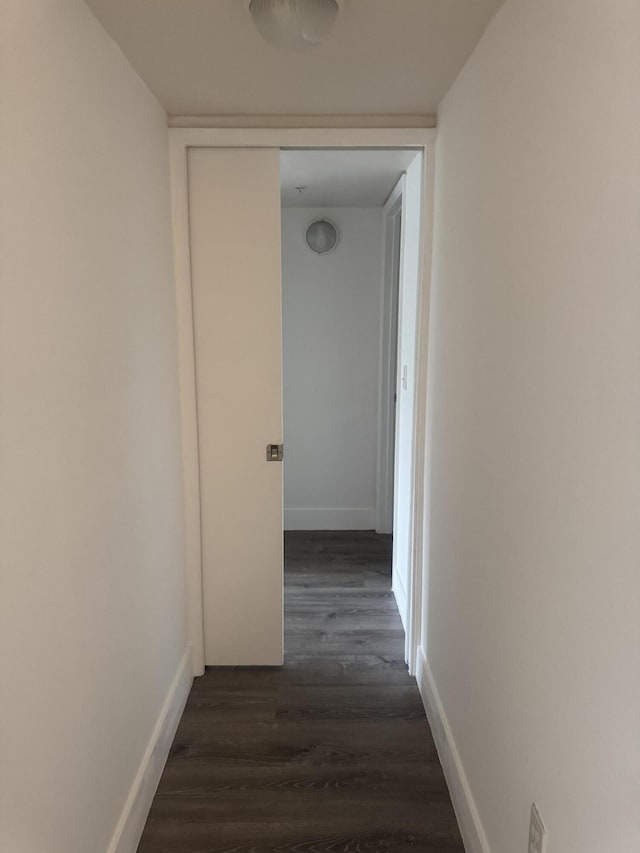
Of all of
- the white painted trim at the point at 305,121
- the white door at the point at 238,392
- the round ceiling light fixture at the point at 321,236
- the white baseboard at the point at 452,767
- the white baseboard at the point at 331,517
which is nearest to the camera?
the white baseboard at the point at 452,767

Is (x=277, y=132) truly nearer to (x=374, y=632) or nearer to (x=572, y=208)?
(x=572, y=208)

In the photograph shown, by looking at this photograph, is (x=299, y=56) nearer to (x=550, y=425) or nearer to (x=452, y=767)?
(x=550, y=425)

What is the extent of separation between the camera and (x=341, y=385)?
411cm

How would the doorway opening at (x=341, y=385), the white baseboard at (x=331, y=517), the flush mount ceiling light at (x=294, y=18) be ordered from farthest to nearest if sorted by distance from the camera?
the white baseboard at (x=331, y=517), the doorway opening at (x=341, y=385), the flush mount ceiling light at (x=294, y=18)

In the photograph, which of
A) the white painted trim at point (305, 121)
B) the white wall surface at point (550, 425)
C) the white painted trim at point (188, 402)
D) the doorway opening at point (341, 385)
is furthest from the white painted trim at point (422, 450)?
the white painted trim at point (188, 402)

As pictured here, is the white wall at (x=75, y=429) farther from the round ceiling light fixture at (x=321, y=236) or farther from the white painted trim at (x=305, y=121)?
the round ceiling light fixture at (x=321, y=236)

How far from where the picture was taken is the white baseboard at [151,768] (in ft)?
5.36

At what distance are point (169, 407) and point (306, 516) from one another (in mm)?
2202

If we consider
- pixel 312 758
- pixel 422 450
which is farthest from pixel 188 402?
pixel 312 758

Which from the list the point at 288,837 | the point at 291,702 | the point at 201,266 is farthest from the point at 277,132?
the point at 288,837

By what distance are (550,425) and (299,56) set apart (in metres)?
1.28

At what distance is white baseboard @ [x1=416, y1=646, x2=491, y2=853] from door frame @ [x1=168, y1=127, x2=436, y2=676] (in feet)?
0.74

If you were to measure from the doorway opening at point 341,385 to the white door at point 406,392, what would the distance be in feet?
0.24

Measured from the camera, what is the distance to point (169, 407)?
221cm
